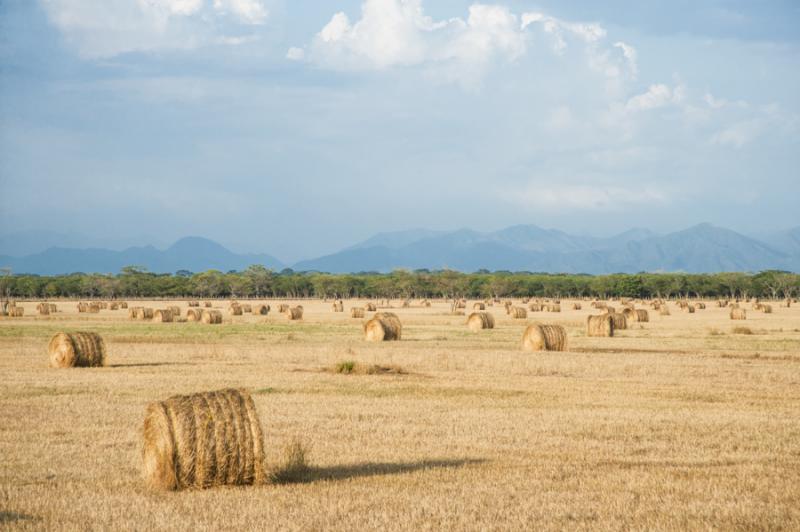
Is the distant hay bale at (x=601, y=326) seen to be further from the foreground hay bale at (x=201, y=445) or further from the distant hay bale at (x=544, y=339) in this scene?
the foreground hay bale at (x=201, y=445)

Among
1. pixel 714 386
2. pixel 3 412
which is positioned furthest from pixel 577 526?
pixel 714 386

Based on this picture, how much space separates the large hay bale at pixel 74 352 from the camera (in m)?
28.6

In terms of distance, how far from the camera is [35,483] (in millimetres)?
12969

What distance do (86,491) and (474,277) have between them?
172415mm

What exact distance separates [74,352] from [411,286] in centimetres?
14335

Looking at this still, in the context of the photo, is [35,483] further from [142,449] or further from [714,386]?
[714,386]

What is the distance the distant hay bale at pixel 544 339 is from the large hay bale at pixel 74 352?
14.7 m

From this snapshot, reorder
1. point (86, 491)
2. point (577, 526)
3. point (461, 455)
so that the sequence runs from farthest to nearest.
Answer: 1. point (461, 455)
2. point (86, 491)
3. point (577, 526)

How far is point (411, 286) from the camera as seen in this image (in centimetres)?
17150

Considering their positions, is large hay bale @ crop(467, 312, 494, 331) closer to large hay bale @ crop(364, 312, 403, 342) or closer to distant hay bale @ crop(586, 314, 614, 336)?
distant hay bale @ crop(586, 314, 614, 336)

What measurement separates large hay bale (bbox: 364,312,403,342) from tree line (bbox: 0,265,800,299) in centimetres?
11854

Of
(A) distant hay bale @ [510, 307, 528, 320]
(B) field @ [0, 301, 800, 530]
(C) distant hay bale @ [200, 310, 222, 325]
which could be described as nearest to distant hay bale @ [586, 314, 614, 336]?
(B) field @ [0, 301, 800, 530]

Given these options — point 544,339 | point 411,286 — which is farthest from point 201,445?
point 411,286

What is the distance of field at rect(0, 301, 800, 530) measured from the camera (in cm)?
1150
